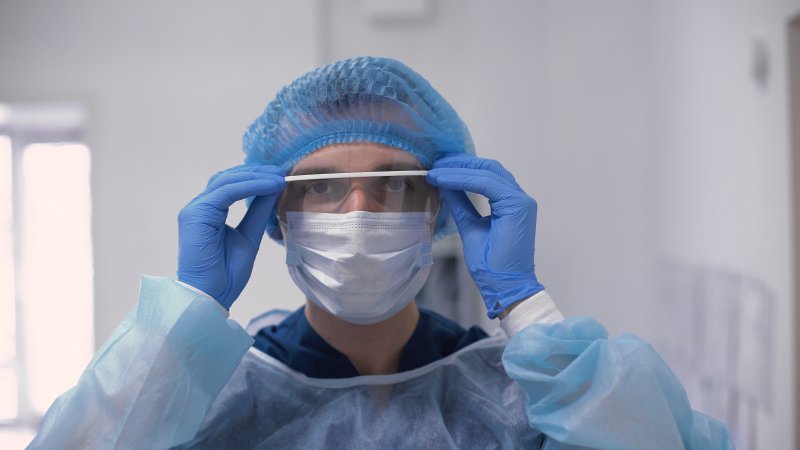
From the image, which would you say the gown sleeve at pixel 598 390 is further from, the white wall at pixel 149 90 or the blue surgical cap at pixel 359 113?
the white wall at pixel 149 90

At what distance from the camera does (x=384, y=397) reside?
3.44 ft

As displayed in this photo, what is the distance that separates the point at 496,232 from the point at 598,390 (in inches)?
11.5

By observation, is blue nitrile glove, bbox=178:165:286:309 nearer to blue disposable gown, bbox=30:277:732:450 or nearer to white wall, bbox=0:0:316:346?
blue disposable gown, bbox=30:277:732:450

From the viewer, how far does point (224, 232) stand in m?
1.03

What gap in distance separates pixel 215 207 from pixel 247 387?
34cm

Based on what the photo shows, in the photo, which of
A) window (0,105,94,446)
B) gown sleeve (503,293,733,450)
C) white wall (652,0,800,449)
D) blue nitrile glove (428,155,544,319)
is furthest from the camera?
window (0,105,94,446)

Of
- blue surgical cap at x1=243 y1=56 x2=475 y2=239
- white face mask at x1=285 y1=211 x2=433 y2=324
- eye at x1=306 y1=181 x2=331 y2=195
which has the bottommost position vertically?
white face mask at x1=285 y1=211 x2=433 y2=324

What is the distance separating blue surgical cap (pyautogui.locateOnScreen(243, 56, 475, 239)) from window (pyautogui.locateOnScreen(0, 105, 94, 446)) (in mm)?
541

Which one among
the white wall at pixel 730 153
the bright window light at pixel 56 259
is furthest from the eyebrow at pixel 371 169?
the white wall at pixel 730 153

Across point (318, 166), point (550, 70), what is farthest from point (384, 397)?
point (550, 70)

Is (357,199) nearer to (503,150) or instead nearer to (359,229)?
(359,229)

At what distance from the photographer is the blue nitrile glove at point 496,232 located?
954 millimetres

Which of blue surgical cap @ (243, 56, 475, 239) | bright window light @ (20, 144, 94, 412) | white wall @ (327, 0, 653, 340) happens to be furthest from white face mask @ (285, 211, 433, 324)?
bright window light @ (20, 144, 94, 412)

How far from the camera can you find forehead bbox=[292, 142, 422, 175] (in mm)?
1014
